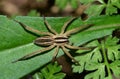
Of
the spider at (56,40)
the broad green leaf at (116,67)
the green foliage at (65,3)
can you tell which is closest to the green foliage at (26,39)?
the spider at (56,40)

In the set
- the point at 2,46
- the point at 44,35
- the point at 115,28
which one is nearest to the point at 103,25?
the point at 115,28

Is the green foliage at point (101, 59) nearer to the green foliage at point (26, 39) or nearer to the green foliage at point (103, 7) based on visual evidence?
the green foliage at point (26, 39)

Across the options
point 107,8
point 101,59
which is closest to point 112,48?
point 101,59

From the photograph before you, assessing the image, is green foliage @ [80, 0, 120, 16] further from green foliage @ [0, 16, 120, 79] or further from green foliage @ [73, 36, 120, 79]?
green foliage @ [73, 36, 120, 79]

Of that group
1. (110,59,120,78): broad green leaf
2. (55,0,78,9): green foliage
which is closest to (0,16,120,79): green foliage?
(110,59,120,78): broad green leaf

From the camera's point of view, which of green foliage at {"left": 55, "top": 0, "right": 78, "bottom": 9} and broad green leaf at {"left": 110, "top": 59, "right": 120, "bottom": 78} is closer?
broad green leaf at {"left": 110, "top": 59, "right": 120, "bottom": 78}

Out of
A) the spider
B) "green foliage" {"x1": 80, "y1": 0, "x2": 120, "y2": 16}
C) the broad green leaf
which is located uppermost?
"green foliage" {"x1": 80, "y1": 0, "x2": 120, "y2": 16}

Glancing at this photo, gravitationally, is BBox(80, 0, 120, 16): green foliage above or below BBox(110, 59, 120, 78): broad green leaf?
above
